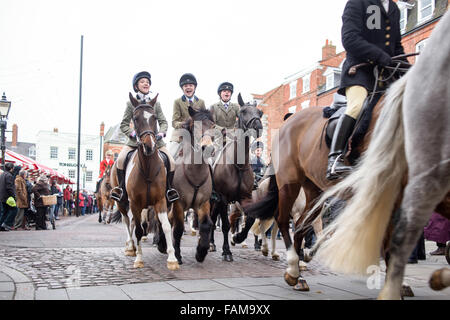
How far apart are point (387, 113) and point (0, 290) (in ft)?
13.5

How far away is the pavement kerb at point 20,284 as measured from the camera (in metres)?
3.71

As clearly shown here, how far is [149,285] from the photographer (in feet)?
14.3

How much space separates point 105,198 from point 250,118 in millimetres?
12607

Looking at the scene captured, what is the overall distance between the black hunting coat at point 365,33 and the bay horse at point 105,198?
11.9m

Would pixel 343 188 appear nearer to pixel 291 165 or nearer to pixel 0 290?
pixel 291 165

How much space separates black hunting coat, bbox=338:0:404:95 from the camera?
4.03 metres

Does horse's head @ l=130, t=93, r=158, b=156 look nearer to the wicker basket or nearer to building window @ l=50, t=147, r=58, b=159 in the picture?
the wicker basket

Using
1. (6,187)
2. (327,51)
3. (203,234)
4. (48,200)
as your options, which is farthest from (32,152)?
(203,234)

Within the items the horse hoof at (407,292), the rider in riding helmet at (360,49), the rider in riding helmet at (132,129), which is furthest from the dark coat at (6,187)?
the horse hoof at (407,292)

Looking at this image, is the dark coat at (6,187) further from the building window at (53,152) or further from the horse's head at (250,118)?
the building window at (53,152)

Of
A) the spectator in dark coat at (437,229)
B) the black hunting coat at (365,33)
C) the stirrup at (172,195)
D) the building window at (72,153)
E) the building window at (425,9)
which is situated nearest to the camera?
the black hunting coat at (365,33)

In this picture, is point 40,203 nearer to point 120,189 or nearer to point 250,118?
point 120,189

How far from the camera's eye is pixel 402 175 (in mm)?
2705
